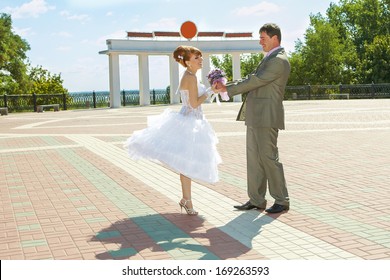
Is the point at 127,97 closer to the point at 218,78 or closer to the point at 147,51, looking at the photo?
the point at 147,51

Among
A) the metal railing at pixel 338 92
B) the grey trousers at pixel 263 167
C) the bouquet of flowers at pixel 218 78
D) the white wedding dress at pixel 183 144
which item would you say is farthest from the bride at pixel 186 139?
the metal railing at pixel 338 92

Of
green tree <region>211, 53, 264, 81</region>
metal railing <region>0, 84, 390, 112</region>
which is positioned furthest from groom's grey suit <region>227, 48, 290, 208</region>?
green tree <region>211, 53, 264, 81</region>

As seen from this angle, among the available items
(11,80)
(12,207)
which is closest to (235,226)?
(12,207)

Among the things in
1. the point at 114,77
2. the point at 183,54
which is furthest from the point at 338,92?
the point at 183,54

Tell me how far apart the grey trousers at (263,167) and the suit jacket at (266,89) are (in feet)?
0.43

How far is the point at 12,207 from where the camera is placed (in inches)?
277

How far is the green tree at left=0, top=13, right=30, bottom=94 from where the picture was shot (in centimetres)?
4388

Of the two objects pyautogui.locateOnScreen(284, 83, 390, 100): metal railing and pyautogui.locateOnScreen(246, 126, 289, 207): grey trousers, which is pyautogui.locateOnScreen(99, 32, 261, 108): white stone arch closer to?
pyautogui.locateOnScreen(284, 83, 390, 100): metal railing

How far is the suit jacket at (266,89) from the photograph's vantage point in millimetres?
6082

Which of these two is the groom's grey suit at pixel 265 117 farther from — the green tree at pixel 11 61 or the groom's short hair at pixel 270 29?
the green tree at pixel 11 61

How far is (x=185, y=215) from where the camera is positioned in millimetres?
6367

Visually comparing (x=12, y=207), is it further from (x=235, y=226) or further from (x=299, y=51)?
(x=299, y=51)

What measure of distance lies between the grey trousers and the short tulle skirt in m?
0.46

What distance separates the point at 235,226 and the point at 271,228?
37cm
